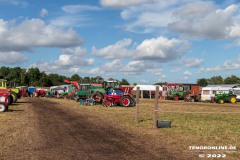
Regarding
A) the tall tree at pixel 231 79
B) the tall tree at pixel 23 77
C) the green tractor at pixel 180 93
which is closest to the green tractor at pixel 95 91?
the green tractor at pixel 180 93

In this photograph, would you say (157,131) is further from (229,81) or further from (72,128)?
(229,81)

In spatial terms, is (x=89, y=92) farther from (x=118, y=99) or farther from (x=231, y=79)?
(x=231, y=79)

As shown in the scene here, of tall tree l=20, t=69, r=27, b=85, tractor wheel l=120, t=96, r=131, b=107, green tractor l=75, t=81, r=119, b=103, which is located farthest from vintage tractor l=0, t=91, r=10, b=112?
tall tree l=20, t=69, r=27, b=85

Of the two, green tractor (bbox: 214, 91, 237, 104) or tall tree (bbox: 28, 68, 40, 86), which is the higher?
tall tree (bbox: 28, 68, 40, 86)

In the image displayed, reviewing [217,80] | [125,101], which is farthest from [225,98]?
[217,80]

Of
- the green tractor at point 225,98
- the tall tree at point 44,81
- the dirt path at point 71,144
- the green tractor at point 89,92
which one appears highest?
the tall tree at point 44,81

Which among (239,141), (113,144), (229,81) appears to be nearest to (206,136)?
(239,141)

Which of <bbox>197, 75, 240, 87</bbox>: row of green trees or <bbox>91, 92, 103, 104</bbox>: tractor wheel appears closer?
<bbox>91, 92, 103, 104</bbox>: tractor wheel

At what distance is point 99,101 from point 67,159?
25.2 metres

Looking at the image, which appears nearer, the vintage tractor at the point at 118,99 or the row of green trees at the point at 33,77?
the vintage tractor at the point at 118,99

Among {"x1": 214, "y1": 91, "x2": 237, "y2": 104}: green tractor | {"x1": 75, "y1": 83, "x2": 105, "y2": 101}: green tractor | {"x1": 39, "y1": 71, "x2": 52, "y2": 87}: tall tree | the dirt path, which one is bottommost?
the dirt path

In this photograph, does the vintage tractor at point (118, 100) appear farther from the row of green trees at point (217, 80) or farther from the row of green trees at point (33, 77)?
the row of green trees at point (33, 77)

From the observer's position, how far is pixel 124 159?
316 inches

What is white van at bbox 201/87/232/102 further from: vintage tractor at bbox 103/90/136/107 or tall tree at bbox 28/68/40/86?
tall tree at bbox 28/68/40/86
